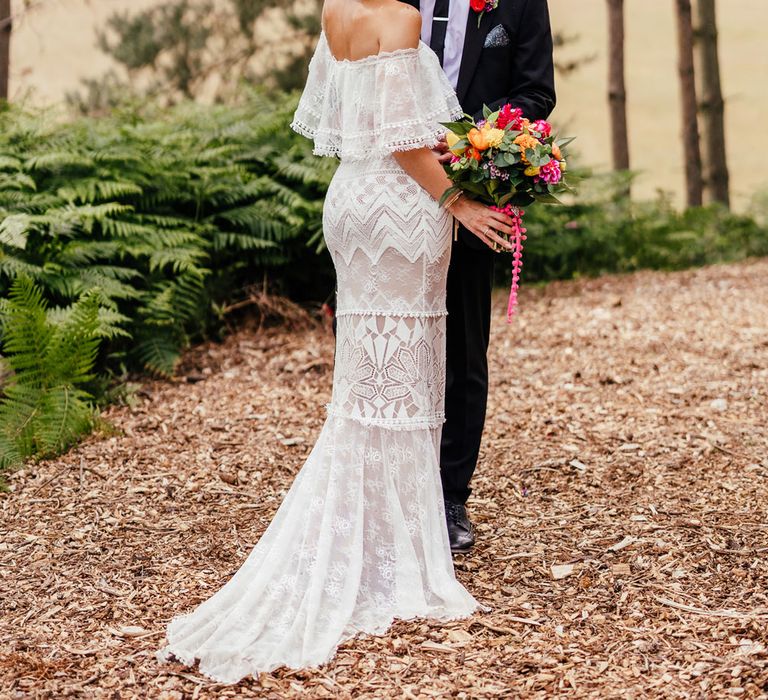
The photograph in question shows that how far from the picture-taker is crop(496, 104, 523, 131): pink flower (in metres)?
3.16

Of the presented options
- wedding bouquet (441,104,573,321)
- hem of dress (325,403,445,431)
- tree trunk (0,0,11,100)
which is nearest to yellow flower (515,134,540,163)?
wedding bouquet (441,104,573,321)

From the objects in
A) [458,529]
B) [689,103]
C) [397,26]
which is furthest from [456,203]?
[689,103]

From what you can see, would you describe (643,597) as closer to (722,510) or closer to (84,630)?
(722,510)

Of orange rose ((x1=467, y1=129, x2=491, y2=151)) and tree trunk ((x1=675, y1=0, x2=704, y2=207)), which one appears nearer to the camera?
orange rose ((x1=467, y1=129, x2=491, y2=151))

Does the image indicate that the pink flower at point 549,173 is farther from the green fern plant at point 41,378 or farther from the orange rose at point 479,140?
the green fern plant at point 41,378

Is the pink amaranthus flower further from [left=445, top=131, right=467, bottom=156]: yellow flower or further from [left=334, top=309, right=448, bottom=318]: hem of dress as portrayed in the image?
[left=334, top=309, right=448, bottom=318]: hem of dress

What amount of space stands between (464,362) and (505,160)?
979 mm

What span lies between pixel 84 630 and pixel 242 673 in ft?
2.48

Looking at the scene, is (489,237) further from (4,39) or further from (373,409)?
(4,39)

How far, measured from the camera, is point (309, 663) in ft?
9.76

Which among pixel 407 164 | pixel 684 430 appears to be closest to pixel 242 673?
pixel 407 164

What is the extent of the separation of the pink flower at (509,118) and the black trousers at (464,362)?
21.0 inches

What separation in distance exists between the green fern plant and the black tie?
2.66 m

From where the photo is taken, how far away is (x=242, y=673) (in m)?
2.90
